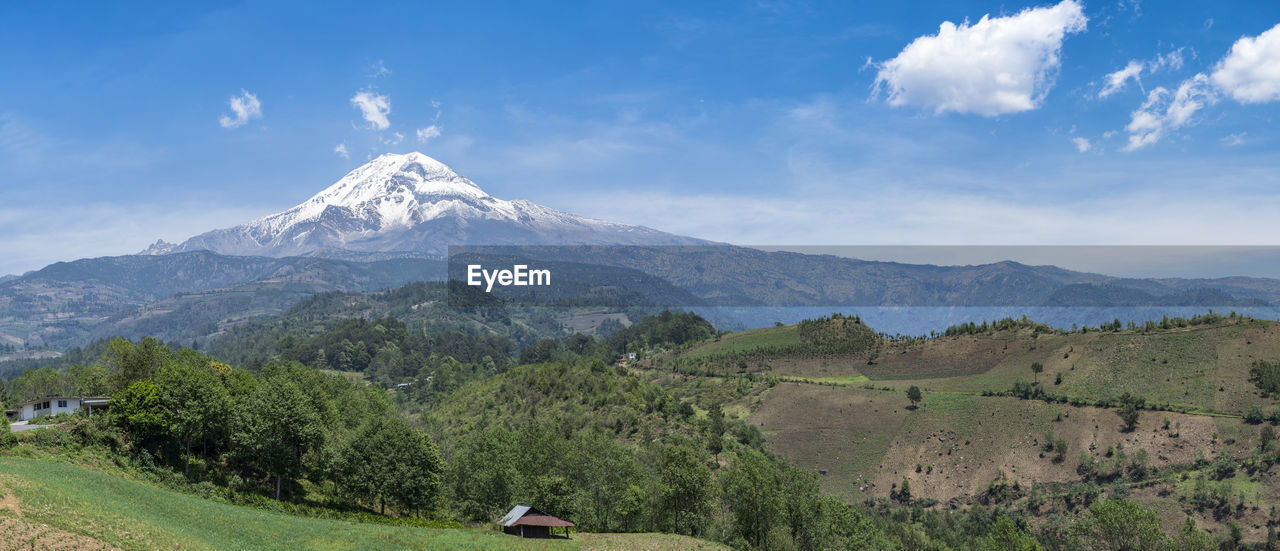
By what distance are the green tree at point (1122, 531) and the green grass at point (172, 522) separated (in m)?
58.1

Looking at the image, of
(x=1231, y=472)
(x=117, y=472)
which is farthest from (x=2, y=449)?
(x=1231, y=472)

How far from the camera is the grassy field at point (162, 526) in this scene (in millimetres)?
29344

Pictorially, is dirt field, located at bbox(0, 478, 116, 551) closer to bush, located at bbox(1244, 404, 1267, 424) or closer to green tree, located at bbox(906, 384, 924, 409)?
green tree, located at bbox(906, 384, 924, 409)

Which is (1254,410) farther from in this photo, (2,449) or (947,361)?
(2,449)

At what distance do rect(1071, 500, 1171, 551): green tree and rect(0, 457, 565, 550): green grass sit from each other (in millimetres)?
58079

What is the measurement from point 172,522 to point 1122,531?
83.6 m

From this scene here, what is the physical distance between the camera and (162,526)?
3444cm

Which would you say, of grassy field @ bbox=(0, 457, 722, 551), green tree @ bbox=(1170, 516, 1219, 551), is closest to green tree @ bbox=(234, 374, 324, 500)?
grassy field @ bbox=(0, 457, 722, 551)

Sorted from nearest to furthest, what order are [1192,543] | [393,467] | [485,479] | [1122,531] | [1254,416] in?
[393,467] → [485,479] → [1122,531] → [1192,543] → [1254,416]

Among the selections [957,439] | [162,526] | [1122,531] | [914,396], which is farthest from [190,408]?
[914,396]

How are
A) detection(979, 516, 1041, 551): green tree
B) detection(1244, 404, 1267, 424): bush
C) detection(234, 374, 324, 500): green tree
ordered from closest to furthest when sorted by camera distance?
1. detection(234, 374, 324, 500): green tree
2. detection(979, 516, 1041, 551): green tree
3. detection(1244, 404, 1267, 424): bush

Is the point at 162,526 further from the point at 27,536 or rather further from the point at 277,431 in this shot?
the point at 277,431

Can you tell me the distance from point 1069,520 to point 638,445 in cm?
6639

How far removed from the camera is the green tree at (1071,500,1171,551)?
6869cm
